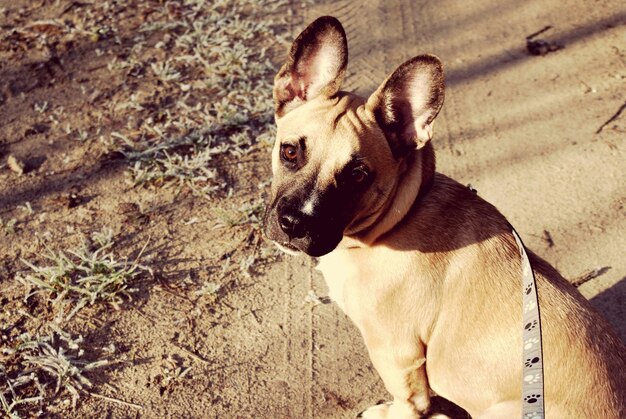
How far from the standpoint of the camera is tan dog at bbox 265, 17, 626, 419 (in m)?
2.85

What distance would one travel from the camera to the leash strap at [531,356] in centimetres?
243

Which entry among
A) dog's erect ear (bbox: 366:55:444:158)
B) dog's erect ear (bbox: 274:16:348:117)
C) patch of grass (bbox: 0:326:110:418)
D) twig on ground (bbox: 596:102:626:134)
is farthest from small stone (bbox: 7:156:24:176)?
twig on ground (bbox: 596:102:626:134)

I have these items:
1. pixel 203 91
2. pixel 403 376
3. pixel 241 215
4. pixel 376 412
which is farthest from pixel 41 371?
pixel 203 91

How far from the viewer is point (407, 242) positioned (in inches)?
121

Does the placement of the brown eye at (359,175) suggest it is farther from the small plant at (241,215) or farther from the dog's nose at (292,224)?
the small plant at (241,215)

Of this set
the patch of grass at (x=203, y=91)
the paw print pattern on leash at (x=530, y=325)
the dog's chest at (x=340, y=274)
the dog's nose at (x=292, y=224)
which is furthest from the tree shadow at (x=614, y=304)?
the patch of grass at (x=203, y=91)

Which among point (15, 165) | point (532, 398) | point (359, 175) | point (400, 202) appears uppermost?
point (359, 175)

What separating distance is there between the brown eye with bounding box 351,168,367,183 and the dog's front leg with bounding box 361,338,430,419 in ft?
2.83

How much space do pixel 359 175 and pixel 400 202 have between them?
0.27 m

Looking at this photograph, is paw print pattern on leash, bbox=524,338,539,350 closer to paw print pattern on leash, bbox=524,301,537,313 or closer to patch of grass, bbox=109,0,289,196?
paw print pattern on leash, bbox=524,301,537,313

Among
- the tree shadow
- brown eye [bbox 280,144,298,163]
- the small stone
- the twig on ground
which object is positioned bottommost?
the tree shadow

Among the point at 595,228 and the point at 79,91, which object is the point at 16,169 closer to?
the point at 79,91

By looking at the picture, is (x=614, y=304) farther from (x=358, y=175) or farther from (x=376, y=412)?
(x=358, y=175)

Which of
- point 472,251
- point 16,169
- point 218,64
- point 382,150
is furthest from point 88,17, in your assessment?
point 472,251
